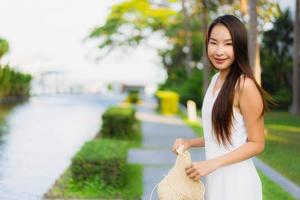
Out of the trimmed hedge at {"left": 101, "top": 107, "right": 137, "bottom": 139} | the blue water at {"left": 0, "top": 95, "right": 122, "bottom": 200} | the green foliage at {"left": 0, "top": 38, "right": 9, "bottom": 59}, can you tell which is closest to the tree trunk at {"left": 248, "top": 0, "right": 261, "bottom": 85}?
the trimmed hedge at {"left": 101, "top": 107, "right": 137, "bottom": 139}

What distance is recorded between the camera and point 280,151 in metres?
14.0

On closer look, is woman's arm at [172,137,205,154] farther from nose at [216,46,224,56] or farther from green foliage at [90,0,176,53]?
green foliage at [90,0,176,53]

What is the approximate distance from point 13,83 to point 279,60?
1505 cm

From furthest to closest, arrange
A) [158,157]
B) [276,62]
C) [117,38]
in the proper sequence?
[117,38]
[276,62]
[158,157]

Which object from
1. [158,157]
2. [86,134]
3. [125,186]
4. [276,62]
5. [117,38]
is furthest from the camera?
[117,38]

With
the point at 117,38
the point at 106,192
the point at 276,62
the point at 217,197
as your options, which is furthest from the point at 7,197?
the point at 117,38

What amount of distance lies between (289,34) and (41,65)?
2998cm

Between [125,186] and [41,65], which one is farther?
[41,65]

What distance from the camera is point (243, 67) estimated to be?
3162 mm

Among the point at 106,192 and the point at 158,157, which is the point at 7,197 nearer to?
the point at 106,192

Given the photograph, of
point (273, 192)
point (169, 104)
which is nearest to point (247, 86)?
point (273, 192)

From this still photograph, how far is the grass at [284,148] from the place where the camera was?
1137cm

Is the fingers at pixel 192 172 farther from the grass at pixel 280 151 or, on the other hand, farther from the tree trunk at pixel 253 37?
the tree trunk at pixel 253 37

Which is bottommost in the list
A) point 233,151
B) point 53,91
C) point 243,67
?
point 53,91
